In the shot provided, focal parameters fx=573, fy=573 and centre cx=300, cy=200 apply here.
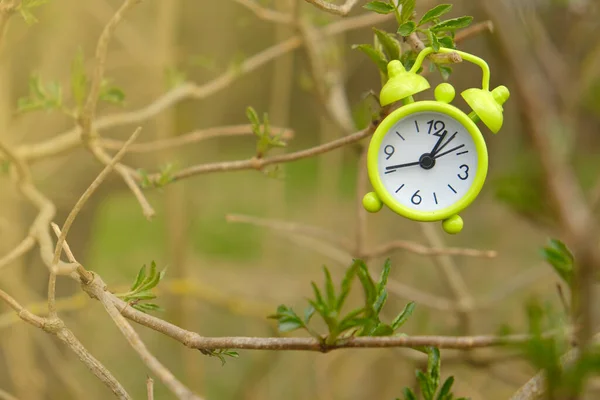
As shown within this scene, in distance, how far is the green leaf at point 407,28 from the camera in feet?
1.43

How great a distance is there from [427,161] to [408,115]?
0.15ft

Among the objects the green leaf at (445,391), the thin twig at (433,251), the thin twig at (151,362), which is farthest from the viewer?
the thin twig at (433,251)

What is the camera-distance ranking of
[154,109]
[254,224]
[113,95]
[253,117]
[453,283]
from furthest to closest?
1. [254,224]
2. [453,283]
3. [154,109]
4. [113,95]
5. [253,117]

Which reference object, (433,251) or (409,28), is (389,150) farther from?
(433,251)

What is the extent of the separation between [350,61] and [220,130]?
941 mm

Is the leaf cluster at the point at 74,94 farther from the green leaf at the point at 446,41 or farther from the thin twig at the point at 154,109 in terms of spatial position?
the green leaf at the point at 446,41

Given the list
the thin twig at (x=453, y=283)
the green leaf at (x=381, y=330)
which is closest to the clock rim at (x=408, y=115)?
the green leaf at (x=381, y=330)

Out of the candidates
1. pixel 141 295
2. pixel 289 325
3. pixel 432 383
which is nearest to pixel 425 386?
pixel 432 383

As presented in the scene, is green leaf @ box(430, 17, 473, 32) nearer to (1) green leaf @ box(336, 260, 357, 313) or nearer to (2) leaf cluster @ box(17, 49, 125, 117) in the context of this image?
(1) green leaf @ box(336, 260, 357, 313)

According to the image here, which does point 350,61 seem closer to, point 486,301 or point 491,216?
point 491,216

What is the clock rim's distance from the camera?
0.45 m

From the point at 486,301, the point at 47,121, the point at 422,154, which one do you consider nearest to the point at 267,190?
the point at 47,121

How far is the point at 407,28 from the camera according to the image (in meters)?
0.44

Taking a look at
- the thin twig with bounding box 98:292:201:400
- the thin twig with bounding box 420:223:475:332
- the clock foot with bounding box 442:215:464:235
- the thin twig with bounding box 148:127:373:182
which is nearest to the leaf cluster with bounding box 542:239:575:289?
the clock foot with bounding box 442:215:464:235
